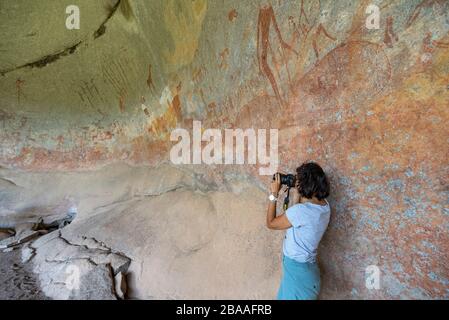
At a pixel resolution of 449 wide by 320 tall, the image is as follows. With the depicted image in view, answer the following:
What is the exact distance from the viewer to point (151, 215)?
3.40 meters

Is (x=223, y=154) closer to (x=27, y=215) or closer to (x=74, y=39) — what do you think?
(x=74, y=39)

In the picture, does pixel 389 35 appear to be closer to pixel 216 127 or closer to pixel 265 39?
pixel 265 39

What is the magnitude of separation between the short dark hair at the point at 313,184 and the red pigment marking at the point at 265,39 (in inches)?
34.8

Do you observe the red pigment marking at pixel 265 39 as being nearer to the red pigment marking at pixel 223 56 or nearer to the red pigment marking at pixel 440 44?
the red pigment marking at pixel 223 56

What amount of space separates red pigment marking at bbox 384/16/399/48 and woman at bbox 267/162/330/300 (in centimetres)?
86

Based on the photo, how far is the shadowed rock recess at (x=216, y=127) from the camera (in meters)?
1.43

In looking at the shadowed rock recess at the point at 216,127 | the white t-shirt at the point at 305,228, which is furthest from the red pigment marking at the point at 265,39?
the white t-shirt at the point at 305,228

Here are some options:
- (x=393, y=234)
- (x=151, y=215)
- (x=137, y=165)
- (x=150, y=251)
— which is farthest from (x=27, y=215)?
(x=393, y=234)

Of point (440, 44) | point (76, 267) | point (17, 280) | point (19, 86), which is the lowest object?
point (17, 280)

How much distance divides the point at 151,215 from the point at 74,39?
384 centimetres

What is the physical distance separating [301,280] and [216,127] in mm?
2044

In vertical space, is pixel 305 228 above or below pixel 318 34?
below

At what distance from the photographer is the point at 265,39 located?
2.34 metres

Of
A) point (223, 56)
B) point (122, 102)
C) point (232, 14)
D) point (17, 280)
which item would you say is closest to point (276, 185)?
point (223, 56)
